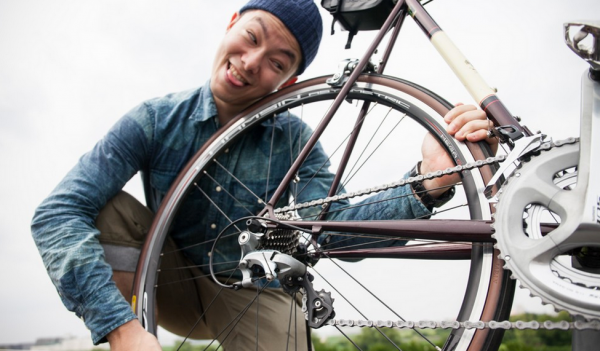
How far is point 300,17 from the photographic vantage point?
1.52 m

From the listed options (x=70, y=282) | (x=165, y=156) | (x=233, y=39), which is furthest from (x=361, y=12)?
(x=70, y=282)

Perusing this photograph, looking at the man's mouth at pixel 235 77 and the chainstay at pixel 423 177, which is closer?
the chainstay at pixel 423 177

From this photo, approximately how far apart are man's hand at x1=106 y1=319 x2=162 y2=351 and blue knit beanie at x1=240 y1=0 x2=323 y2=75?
95 cm

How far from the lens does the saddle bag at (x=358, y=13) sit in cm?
135

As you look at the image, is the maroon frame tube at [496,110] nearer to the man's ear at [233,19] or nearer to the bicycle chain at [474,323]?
the bicycle chain at [474,323]

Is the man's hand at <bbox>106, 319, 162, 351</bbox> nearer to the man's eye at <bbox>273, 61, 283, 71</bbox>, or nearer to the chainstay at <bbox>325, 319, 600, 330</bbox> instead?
the chainstay at <bbox>325, 319, 600, 330</bbox>

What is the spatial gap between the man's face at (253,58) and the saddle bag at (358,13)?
0.17 meters

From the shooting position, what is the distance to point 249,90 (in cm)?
154

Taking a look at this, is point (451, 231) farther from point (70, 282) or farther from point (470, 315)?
point (70, 282)

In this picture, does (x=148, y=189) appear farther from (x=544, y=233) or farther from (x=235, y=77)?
(x=544, y=233)

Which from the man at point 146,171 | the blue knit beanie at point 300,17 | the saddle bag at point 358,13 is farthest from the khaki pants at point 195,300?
the saddle bag at point 358,13

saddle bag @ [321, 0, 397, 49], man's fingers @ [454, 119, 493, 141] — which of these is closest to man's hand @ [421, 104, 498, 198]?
man's fingers @ [454, 119, 493, 141]

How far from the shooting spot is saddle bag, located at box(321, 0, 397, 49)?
135 centimetres

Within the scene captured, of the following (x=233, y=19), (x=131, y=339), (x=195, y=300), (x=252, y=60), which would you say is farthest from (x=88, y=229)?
(x=233, y=19)
